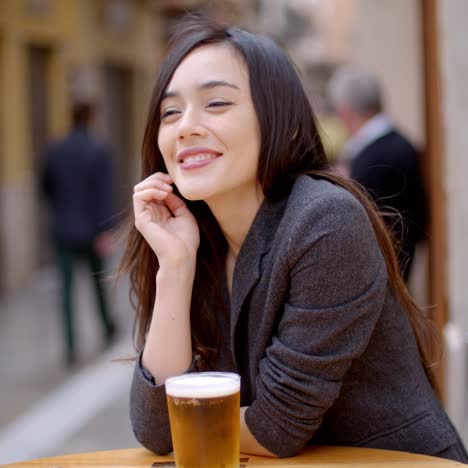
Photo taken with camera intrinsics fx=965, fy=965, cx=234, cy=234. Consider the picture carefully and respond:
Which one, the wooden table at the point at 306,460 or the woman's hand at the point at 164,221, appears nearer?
the wooden table at the point at 306,460

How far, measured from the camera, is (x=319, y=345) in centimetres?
182

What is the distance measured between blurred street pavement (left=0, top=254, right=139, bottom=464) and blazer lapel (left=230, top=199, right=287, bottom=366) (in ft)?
3.83

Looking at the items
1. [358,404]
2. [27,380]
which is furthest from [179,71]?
[27,380]

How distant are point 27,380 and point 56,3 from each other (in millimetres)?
7622

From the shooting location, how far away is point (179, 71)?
80.3 inches

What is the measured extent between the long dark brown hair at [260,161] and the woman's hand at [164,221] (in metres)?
0.07

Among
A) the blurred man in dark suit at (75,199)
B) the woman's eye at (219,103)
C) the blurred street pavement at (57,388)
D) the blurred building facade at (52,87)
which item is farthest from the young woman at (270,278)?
the blurred building facade at (52,87)

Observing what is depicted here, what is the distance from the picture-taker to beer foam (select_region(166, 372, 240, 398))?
1597 mm

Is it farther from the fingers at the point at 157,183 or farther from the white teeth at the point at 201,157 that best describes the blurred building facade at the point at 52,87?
the white teeth at the point at 201,157

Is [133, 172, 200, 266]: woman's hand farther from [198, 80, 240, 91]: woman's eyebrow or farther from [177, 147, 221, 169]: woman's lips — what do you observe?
[198, 80, 240, 91]: woman's eyebrow

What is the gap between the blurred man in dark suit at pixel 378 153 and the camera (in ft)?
16.4

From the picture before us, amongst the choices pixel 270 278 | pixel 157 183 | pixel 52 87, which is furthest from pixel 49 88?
pixel 270 278

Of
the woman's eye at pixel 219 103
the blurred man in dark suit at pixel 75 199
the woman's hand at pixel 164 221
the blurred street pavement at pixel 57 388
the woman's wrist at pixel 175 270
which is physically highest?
the woman's eye at pixel 219 103

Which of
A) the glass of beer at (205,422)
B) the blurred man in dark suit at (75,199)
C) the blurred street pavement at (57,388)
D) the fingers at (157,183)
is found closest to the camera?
the glass of beer at (205,422)
